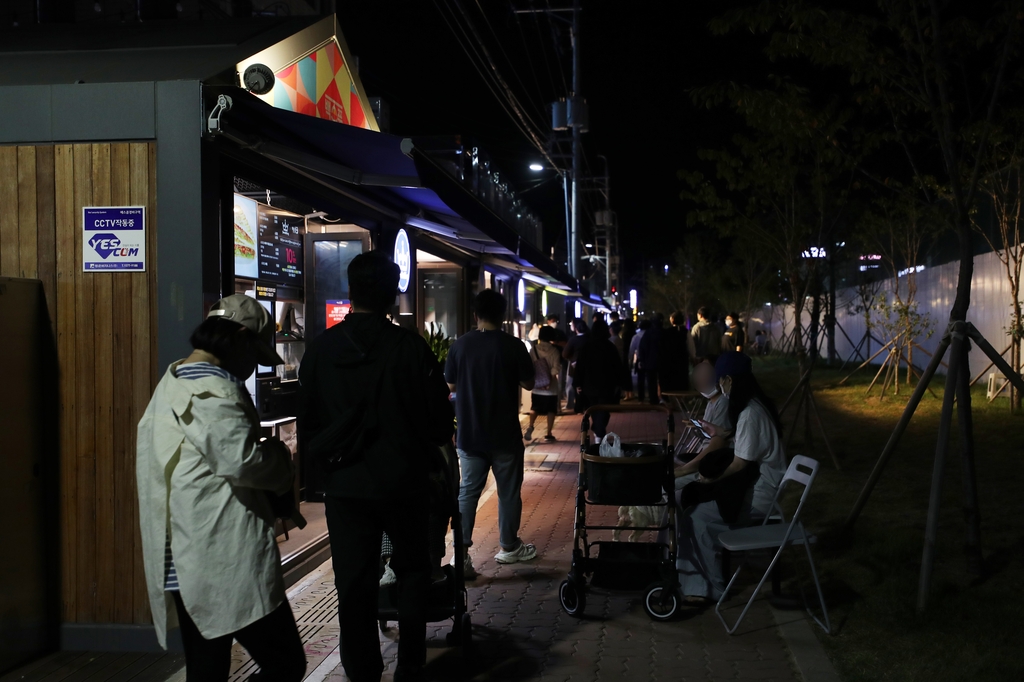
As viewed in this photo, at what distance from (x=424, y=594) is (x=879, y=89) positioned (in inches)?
221

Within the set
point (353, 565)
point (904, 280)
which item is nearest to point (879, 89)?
point (353, 565)

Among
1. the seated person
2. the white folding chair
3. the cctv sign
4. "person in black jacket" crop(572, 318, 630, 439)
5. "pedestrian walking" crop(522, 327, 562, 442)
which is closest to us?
the cctv sign

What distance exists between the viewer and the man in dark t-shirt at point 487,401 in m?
5.85

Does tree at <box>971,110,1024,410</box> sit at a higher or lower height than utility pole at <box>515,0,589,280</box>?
lower

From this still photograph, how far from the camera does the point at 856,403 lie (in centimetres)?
1608

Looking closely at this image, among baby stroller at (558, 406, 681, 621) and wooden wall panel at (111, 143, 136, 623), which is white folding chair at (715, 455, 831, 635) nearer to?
baby stroller at (558, 406, 681, 621)

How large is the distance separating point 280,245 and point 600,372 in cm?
470

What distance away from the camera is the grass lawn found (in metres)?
4.50

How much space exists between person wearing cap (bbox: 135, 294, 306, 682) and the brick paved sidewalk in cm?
158

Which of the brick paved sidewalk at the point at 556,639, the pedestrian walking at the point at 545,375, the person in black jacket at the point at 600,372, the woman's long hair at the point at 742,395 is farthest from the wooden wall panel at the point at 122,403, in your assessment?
the pedestrian walking at the point at 545,375

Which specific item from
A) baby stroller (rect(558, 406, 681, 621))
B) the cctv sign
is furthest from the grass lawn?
the cctv sign

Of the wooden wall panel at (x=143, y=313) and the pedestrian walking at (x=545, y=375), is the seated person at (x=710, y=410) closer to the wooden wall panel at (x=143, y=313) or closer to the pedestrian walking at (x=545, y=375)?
the wooden wall panel at (x=143, y=313)

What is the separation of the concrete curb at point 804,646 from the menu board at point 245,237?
16.3 feet

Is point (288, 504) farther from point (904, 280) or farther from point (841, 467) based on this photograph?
point (904, 280)
